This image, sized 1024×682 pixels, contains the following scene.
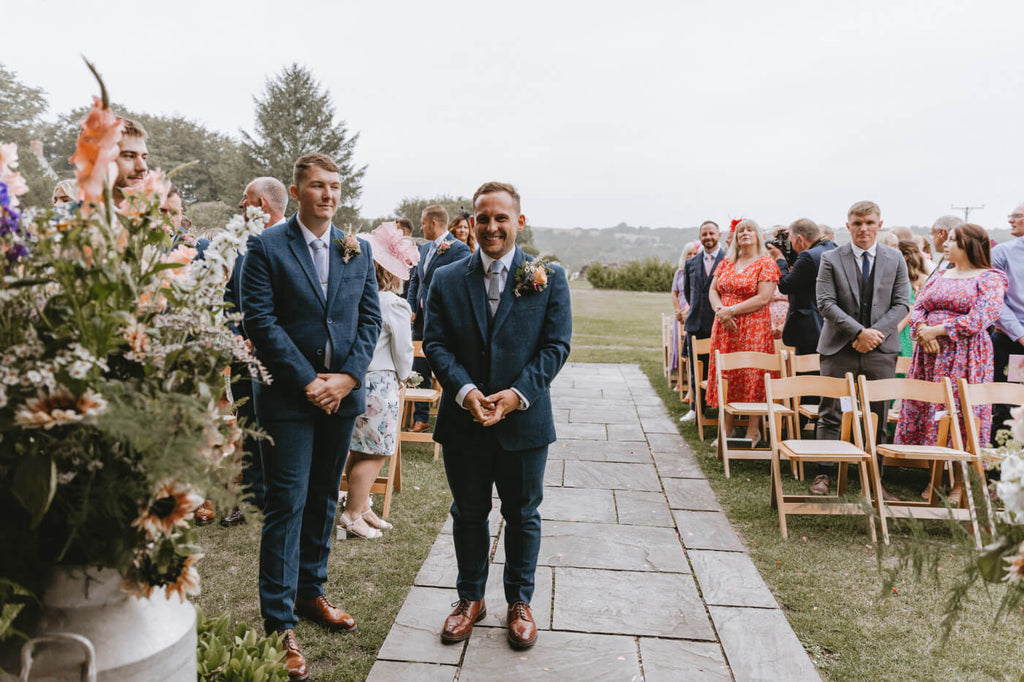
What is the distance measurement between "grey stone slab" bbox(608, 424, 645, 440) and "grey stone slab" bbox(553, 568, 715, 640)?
333 cm

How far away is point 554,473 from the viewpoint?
5949mm

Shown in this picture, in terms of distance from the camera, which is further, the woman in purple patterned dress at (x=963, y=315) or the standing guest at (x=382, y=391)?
the woman in purple patterned dress at (x=963, y=315)

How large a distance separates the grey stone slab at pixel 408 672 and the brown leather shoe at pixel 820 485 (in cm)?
371

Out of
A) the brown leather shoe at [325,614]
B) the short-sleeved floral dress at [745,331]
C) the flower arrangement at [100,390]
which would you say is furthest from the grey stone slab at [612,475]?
the flower arrangement at [100,390]

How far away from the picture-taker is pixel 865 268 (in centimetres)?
552

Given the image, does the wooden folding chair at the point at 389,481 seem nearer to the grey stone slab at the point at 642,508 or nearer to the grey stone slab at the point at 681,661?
the grey stone slab at the point at 642,508

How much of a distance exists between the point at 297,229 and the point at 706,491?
397 cm

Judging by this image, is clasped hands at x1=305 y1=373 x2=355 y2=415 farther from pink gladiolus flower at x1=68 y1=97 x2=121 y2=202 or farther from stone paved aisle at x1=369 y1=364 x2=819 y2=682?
pink gladiolus flower at x1=68 y1=97 x2=121 y2=202

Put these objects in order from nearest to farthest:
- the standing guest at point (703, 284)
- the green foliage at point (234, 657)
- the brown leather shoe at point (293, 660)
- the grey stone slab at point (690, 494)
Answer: the green foliage at point (234, 657)
the brown leather shoe at point (293, 660)
the grey stone slab at point (690, 494)
the standing guest at point (703, 284)

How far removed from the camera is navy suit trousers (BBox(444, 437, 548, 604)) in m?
3.12

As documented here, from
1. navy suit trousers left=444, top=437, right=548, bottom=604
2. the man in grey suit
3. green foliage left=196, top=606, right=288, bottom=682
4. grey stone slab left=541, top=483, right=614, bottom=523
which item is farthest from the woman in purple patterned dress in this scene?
green foliage left=196, top=606, right=288, bottom=682

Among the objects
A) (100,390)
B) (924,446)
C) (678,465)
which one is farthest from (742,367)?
(100,390)

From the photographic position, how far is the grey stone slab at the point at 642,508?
4805mm

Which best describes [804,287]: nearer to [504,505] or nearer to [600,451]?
[600,451]
